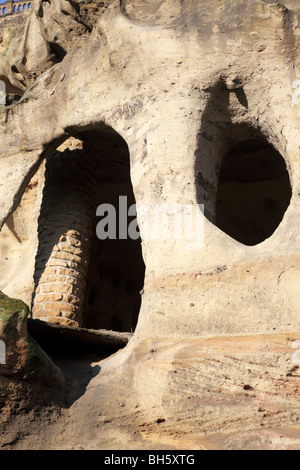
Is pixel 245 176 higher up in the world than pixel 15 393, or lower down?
higher up

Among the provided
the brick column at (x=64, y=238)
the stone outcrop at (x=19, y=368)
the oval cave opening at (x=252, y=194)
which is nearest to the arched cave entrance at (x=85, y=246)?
the brick column at (x=64, y=238)

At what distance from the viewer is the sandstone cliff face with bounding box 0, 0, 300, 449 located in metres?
4.56

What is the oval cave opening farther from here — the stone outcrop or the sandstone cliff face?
the stone outcrop

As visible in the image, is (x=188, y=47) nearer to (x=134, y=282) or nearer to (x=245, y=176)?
(x=245, y=176)

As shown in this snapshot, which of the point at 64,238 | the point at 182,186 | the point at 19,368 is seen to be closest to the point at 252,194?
the point at 64,238

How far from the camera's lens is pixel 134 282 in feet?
30.0

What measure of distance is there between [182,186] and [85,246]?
81.3 inches

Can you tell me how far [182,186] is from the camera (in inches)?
215

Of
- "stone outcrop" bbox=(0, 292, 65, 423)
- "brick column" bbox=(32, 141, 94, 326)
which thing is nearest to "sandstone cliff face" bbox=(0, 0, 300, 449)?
"brick column" bbox=(32, 141, 94, 326)

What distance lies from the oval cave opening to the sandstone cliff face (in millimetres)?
25

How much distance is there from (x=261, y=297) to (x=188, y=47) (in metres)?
2.26

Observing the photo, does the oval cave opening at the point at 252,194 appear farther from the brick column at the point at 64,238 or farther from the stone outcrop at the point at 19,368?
the stone outcrop at the point at 19,368

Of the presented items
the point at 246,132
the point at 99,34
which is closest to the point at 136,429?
the point at 246,132

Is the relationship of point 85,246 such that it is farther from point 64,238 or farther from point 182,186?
point 182,186
